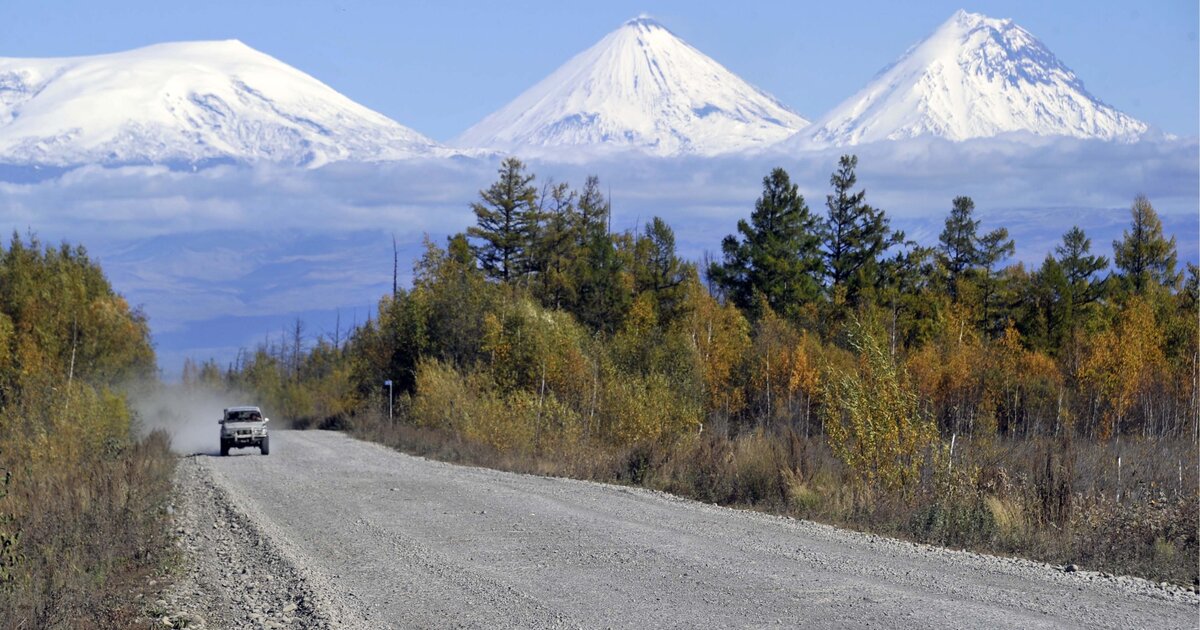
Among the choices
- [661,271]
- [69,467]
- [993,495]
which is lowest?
[69,467]

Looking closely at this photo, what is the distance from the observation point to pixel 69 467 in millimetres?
28000

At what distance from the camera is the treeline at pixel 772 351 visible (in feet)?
72.5

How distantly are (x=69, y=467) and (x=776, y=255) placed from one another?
41.3 metres

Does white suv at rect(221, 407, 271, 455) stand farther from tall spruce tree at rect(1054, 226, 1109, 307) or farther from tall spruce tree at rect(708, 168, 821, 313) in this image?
tall spruce tree at rect(1054, 226, 1109, 307)

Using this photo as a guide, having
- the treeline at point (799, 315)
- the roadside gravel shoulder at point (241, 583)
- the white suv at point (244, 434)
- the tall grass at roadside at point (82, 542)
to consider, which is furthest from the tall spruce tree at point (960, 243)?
the roadside gravel shoulder at point (241, 583)

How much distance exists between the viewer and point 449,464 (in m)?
32.2

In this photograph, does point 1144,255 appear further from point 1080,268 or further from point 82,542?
point 82,542

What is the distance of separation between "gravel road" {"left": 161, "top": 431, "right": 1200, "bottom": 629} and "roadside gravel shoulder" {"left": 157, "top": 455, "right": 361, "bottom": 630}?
39mm

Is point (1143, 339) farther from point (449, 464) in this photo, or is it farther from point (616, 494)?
point (616, 494)

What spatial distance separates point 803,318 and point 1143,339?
625 inches

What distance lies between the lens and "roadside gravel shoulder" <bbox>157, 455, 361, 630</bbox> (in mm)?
11695

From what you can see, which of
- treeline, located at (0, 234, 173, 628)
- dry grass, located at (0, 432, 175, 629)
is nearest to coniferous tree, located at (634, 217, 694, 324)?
treeline, located at (0, 234, 173, 628)

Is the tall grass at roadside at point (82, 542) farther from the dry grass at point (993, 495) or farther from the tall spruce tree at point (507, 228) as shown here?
the tall spruce tree at point (507, 228)

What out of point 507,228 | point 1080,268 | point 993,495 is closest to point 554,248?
point 507,228
